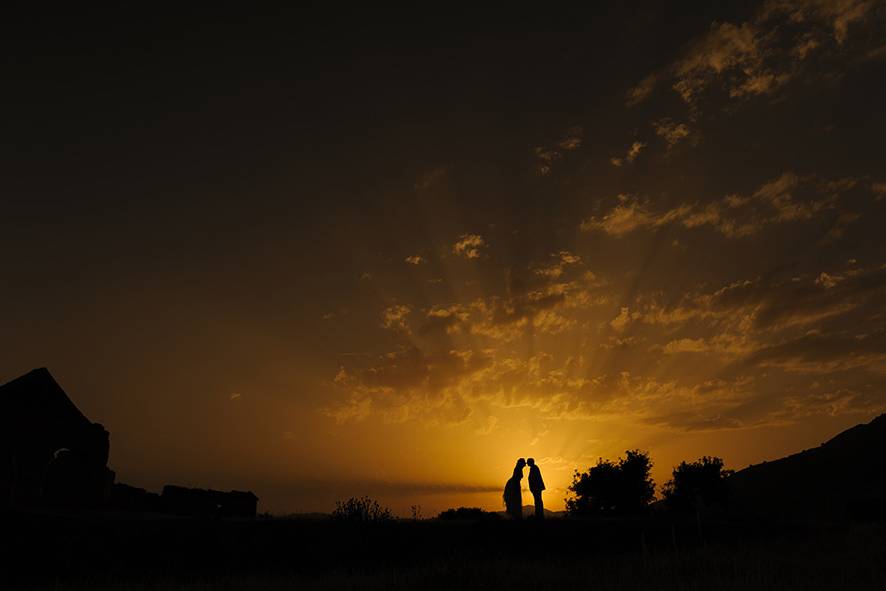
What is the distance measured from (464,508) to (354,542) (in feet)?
77.1

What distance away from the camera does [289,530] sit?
2458cm

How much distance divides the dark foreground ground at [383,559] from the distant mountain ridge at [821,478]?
235ft

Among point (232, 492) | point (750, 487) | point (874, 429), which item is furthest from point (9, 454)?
point (874, 429)

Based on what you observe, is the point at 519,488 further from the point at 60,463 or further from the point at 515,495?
the point at 60,463

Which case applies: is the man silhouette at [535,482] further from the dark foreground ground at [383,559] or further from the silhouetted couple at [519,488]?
the dark foreground ground at [383,559]

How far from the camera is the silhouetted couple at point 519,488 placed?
32.0m

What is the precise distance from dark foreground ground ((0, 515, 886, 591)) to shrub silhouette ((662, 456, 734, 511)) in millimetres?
45071

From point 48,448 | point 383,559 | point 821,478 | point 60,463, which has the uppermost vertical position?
point 821,478

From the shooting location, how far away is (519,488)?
3319 cm

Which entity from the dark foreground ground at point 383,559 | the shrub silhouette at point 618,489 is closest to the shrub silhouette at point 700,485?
the shrub silhouette at point 618,489

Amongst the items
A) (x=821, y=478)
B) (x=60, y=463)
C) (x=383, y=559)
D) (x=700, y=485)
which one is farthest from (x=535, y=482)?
(x=821, y=478)

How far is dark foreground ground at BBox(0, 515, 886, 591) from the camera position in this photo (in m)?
18.8

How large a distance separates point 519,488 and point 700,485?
46816 mm

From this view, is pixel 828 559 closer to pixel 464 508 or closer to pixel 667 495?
pixel 464 508
